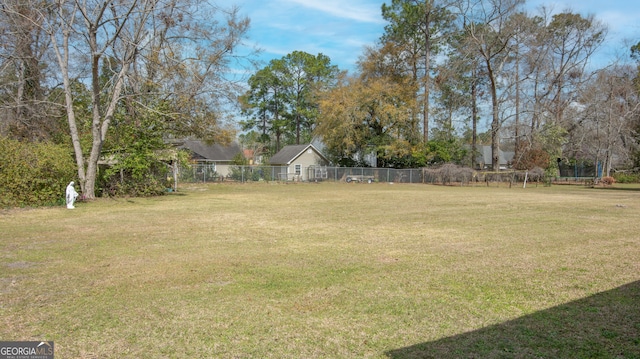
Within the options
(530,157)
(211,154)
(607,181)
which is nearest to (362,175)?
(530,157)

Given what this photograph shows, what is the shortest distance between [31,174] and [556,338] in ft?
51.8

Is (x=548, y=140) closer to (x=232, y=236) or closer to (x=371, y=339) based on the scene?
(x=232, y=236)

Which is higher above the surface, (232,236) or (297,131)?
(297,131)

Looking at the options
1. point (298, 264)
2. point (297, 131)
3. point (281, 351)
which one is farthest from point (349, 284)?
point (297, 131)

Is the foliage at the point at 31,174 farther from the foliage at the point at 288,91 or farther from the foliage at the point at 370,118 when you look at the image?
the foliage at the point at 288,91

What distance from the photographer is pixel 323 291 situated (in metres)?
5.08

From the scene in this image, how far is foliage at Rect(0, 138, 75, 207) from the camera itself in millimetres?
13562

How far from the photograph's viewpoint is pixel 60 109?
19.2 metres

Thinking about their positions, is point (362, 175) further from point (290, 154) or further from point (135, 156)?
point (135, 156)

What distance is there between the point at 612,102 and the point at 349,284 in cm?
3925

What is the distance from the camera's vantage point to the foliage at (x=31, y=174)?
44.5 feet

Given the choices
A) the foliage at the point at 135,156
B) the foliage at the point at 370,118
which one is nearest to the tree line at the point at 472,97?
the foliage at the point at 370,118

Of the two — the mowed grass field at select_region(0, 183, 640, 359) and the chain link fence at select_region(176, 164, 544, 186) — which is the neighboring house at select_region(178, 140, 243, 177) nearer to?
the chain link fence at select_region(176, 164, 544, 186)

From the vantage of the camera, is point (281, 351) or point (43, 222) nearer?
point (281, 351)
